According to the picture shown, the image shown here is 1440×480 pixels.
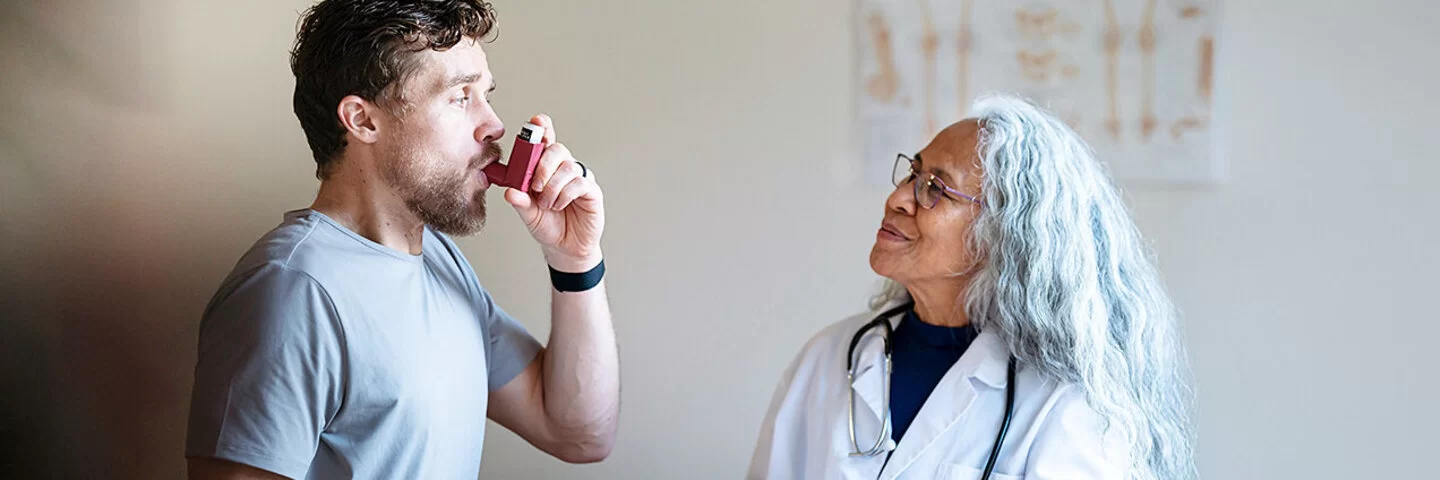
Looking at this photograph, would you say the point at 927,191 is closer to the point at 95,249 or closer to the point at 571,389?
the point at 571,389

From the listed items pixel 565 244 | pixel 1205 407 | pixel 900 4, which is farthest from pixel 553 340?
pixel 1205 407

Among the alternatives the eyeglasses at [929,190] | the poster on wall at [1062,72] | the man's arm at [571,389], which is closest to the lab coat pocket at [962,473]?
the eyeglasses at [929,190]

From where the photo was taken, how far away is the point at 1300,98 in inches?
84.5

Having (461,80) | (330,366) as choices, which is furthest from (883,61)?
(330,366)

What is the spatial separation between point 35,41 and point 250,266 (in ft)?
2.71

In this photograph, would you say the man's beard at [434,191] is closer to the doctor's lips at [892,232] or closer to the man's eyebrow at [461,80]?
the man's eyebrow at [461,80]

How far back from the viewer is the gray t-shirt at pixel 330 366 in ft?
4.46

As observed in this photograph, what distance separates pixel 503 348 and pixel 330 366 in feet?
1.49

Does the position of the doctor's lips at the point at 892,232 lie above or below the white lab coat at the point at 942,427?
above

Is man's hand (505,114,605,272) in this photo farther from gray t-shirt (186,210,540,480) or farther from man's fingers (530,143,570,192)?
gray t-shirt (186,210,540,480)

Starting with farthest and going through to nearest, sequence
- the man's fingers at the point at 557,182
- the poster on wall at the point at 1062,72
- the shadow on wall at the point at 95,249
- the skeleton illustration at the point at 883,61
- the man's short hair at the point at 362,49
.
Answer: the skeleton illustration at the point at 883,61, the poster on wall at the point at 1062,72, the shadow on wall at the point at 95,249, the man's fingers at the point at 557,182, the man's short hair at the point at 362,49

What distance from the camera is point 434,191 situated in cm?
154

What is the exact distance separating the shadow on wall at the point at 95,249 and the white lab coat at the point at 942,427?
112 centimetres

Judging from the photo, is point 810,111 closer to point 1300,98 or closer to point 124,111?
point 1300,98
